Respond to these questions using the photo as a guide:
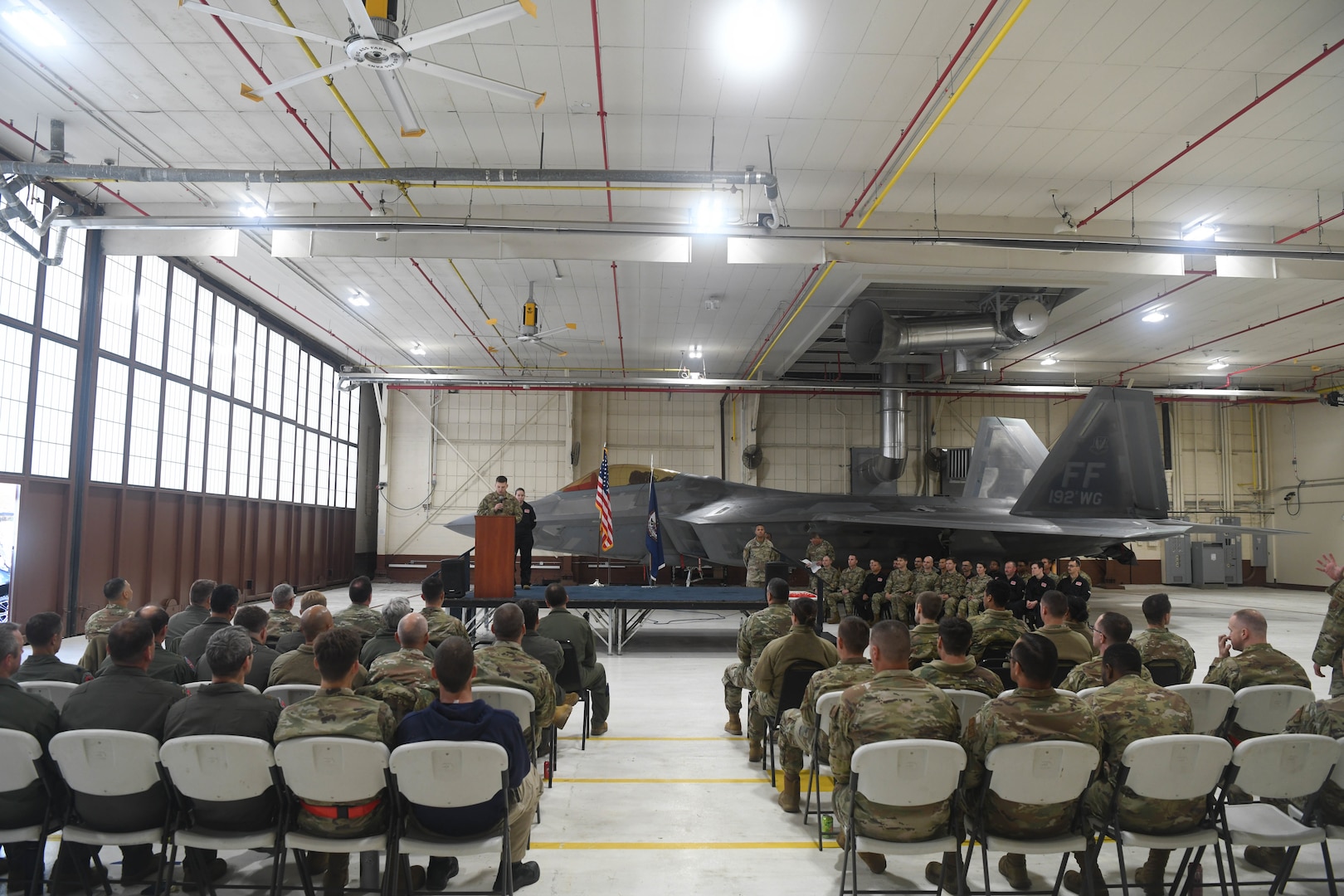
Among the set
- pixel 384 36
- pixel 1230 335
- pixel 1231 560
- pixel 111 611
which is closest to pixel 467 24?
pixel 384 36

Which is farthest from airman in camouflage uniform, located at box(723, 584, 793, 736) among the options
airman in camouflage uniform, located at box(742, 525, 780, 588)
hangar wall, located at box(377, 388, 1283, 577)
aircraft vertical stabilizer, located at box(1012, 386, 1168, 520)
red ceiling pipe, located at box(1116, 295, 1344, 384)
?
hangar wall, located at box(377, 388, 1283, 577)

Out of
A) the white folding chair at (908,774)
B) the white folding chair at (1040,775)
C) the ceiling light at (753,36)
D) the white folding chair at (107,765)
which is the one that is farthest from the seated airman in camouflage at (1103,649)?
the ceiling light at (753,36)

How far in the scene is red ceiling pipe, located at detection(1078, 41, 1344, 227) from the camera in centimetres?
750

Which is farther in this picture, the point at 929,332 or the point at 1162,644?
the point at 929,332

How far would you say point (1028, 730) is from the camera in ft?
9.86

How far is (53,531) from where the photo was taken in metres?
10.9

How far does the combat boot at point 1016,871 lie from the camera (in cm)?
347

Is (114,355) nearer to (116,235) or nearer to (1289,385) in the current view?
(116,235)

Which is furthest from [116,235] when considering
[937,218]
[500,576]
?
[937,218]

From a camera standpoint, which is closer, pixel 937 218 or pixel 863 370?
pixel 937 218

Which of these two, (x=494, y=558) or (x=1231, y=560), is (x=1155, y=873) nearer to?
(x=494, y=558)

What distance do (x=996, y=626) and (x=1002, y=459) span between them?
13.3m

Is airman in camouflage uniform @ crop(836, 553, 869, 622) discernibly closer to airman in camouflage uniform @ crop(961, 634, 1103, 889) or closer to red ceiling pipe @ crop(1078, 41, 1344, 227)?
red ceiling pipe @ crop(1078, 41, 1344, 227)

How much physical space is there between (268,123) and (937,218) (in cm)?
931
